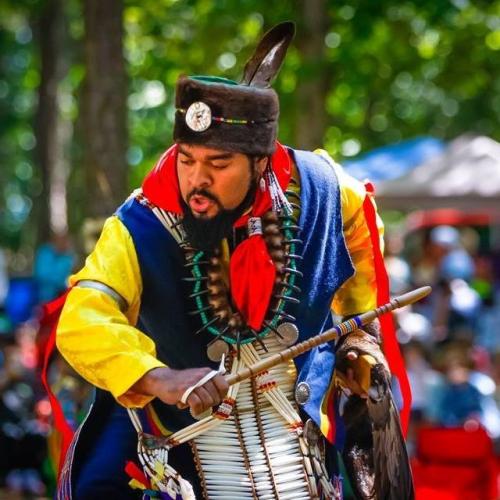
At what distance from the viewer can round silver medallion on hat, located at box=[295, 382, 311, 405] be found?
4336mm

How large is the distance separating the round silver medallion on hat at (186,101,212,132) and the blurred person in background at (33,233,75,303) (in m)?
8.31

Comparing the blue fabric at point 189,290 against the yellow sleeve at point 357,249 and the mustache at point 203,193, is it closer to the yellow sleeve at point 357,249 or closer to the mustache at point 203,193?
the yellow sleeve at point 357,249

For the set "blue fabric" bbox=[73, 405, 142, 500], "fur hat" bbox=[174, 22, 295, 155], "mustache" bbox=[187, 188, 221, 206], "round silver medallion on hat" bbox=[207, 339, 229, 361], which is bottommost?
"blue fabric" bbox=[73, 405, 142, 500]

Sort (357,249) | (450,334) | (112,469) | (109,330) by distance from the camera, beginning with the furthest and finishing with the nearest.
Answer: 1. (450,334)
2. (357,249)
3. (112,469)
4. (109,330)

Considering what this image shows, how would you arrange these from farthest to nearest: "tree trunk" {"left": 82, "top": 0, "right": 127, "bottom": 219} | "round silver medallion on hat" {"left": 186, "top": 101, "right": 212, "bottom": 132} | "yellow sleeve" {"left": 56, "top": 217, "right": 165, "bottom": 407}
A: "tree trunk" {"left": 82, "top": 0, "right": 127, "bottom": 219} < "round silver medallion on hat" {"left": 186, "top": 101, "right": 212, "bottom": 132} < "yellow sleeve" {"left": 56, "top": 217, "right": 165, "bottom": 407}

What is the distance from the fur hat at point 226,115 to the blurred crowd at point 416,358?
3379 millimetres

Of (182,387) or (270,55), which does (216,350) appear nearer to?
(182,387)

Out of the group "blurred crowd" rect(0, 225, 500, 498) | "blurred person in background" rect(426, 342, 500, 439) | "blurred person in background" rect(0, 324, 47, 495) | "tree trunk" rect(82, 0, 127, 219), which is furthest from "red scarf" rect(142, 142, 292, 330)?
"blurred person in background" rect(0, 324, 47, 495)

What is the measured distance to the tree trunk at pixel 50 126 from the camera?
17.4 meters

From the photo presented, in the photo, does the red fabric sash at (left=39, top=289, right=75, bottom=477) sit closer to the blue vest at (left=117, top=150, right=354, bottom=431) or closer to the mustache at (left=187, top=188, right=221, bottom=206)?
the blue vest at (left=117, top=150, right=354, bottom=431)

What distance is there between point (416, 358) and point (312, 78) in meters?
3.15

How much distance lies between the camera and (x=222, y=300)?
169 inches

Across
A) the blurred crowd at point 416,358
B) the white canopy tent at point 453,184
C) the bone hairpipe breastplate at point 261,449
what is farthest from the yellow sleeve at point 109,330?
the white canopy tent at point 453,184

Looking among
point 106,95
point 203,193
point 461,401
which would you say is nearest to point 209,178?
point 203,193
